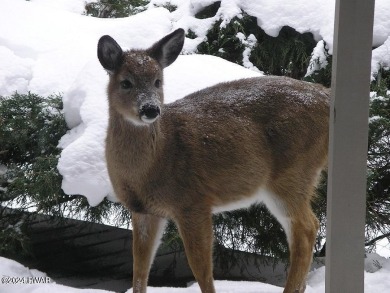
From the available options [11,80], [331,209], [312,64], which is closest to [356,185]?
[331,209]

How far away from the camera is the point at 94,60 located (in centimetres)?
391

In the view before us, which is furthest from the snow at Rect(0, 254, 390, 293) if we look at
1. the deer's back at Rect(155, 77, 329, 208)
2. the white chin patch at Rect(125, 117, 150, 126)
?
the white chin patch at Rect(125, 117, 150, 126)

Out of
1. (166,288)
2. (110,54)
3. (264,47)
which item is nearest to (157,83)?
(110,54)

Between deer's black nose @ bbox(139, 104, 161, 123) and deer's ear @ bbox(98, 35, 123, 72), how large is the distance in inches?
10.8

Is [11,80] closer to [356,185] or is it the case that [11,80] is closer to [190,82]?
[190,82]

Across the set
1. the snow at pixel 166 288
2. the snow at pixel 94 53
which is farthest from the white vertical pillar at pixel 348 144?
the snow at pixel 94 53

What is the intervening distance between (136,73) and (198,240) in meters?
0.71

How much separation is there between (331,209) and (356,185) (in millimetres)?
103

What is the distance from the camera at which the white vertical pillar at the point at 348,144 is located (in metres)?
1.92

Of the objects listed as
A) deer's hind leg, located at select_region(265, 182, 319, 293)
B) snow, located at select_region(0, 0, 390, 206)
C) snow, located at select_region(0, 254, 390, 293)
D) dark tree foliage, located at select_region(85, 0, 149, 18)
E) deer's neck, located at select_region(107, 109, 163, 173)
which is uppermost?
dark tree foliage, located at select_region(85, 0, 149, 18)

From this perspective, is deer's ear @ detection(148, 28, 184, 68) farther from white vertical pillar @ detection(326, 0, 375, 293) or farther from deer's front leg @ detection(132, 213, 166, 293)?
white vertical pillar @ detection(326, 0, 375, 293)

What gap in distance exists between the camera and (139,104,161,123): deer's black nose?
246 centimetres

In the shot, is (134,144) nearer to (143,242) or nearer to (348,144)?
(143,242)

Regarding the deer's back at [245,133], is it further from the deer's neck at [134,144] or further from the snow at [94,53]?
the snow at [94,53]
